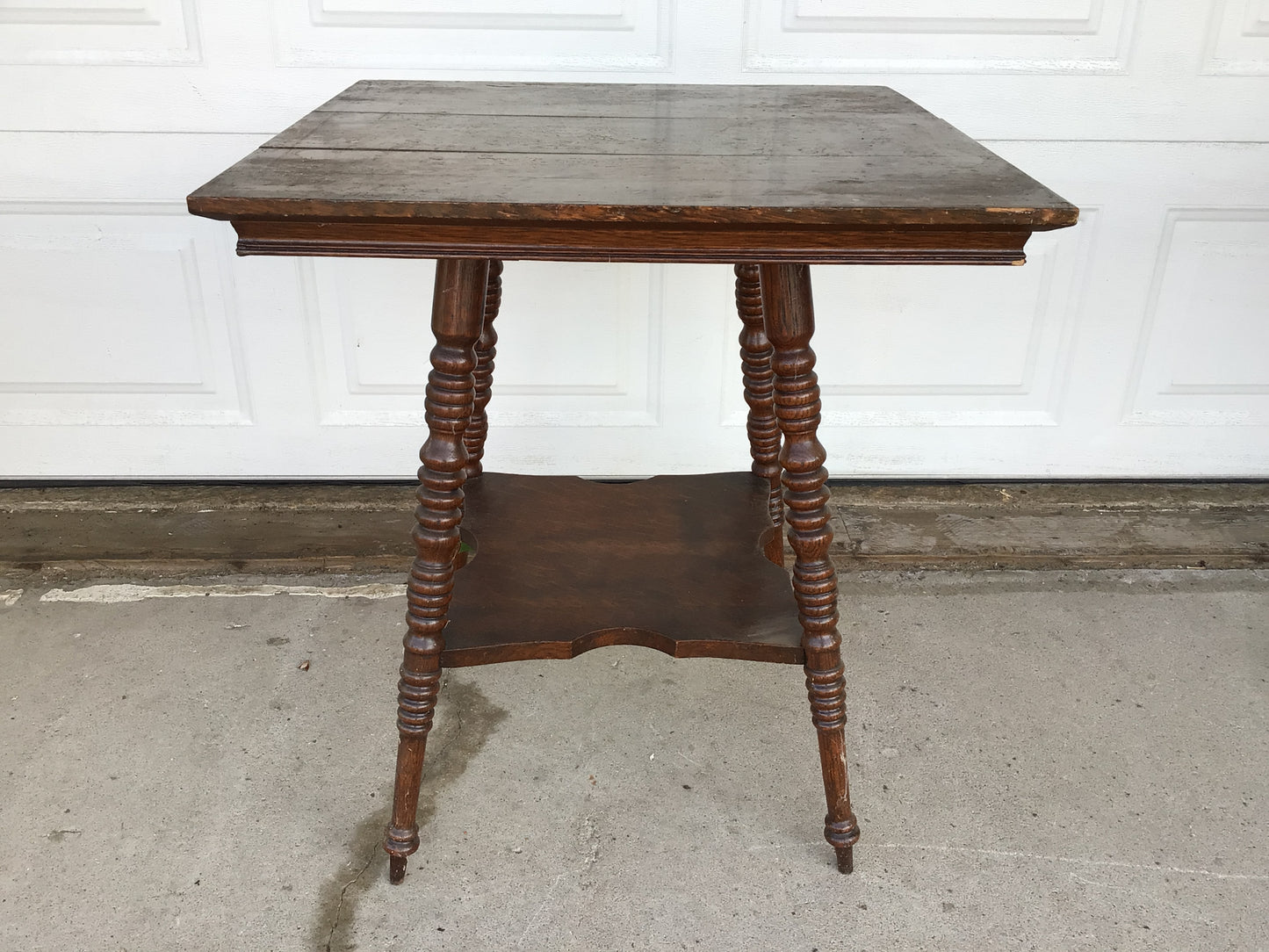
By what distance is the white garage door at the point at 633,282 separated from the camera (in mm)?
2047

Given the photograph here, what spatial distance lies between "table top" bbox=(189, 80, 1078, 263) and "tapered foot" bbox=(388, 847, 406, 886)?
84cm

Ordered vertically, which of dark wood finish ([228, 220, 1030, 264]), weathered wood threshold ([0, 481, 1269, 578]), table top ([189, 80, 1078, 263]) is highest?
table top ([189, 80, 1078, 263])

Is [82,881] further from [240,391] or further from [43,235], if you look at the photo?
[43,235]

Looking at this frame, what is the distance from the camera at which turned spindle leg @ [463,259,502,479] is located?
179cm

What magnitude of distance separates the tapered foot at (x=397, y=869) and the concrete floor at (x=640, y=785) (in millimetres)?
27

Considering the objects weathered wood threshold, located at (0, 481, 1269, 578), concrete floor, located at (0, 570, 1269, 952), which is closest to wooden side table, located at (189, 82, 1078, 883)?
concrete floor, located at (0, 570, 1269, 952)

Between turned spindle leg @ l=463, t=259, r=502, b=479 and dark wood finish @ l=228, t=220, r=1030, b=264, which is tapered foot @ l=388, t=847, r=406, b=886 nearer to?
turned spindle leg @ l=463, t=259, r=502, b=479

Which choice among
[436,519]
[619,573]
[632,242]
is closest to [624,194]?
[632,242]

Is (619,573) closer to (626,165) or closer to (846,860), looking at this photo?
(846,860)

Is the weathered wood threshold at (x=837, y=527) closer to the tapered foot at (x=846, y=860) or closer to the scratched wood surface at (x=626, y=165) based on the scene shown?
the tapered foot at (x=846, y=860)

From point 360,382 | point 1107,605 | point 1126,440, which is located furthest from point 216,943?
point 1126,440

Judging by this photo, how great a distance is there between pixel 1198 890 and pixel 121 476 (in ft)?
7.34

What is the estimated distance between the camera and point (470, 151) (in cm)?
133

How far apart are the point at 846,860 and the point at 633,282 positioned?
1229mm
